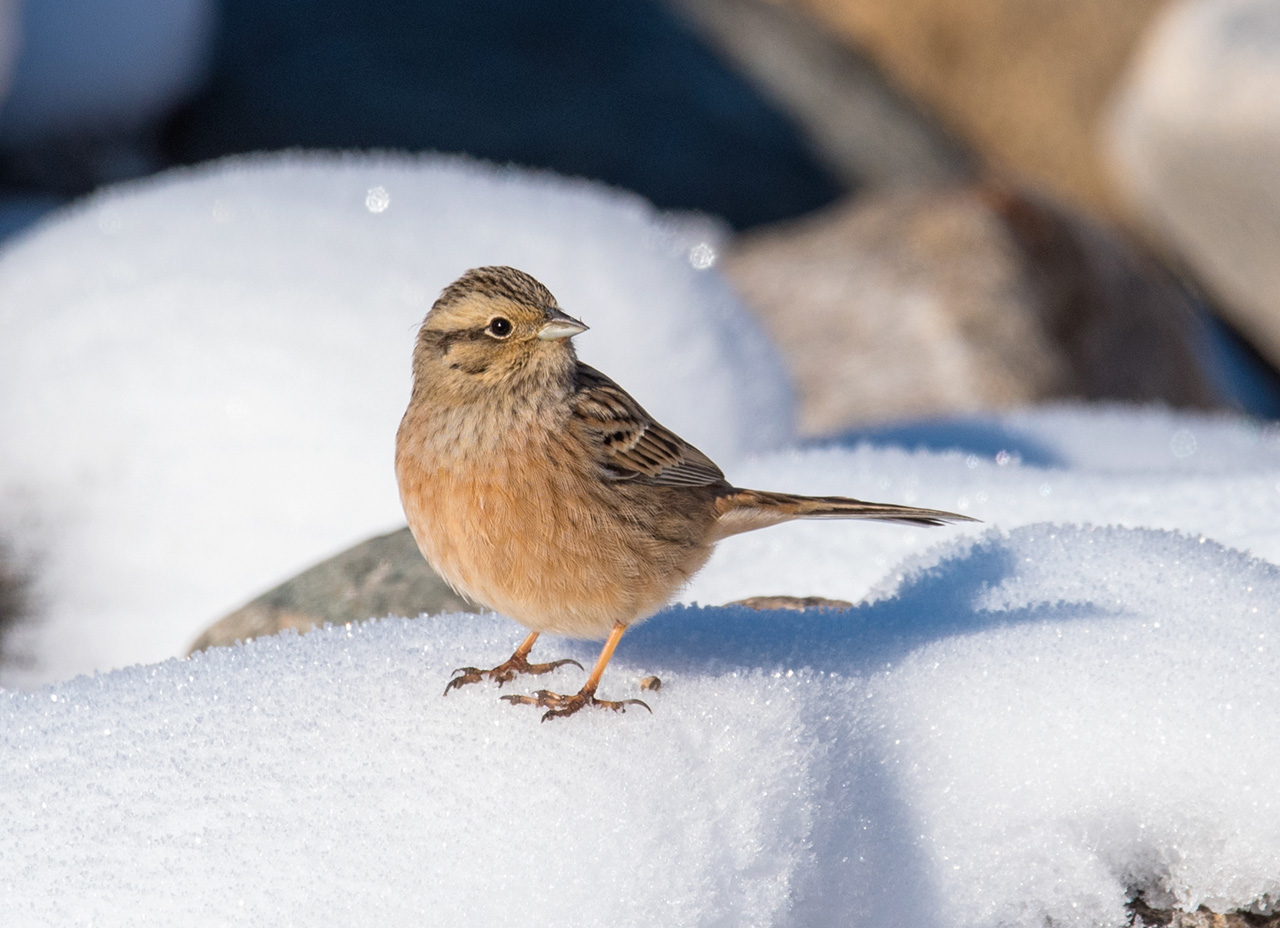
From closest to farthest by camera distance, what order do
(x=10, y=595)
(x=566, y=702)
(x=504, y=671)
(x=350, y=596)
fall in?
1. (x=566, y=702)
2. (x=504, y=671)
3. (x=350, y=596)
4. (x=10, y=595)

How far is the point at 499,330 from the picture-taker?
2.68 m

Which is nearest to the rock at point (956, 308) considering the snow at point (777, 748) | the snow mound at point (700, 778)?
the snow at point (777, 748)

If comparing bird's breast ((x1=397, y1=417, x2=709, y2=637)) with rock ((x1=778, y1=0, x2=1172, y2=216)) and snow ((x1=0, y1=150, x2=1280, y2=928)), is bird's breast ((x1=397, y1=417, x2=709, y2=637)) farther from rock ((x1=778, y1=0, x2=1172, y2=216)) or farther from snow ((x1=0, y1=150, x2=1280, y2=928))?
rock ((x1=778, y1=0, x2=1172, y2=216))

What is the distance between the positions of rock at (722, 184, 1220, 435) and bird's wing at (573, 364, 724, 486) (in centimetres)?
471

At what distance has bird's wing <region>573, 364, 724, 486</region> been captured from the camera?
2.78m

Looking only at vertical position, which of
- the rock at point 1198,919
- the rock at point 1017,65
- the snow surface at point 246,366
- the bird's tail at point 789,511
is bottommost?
the rock at point 1198,919

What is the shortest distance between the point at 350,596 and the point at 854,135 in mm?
7996

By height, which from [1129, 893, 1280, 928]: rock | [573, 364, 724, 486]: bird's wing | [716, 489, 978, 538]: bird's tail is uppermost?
[573, 364, 724, 486]: bird's wing

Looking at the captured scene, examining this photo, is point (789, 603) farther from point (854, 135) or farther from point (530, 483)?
point (854, 135)

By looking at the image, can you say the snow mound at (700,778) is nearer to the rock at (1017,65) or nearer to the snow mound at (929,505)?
the snow mound at (929,505)

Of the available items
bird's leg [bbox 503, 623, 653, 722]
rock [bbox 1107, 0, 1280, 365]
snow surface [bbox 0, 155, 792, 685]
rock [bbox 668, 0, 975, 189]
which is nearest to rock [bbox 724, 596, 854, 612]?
bird's leg [bbox 503, 623, 653, 722]

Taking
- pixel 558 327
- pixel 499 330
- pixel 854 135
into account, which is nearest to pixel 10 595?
pixel 499 330

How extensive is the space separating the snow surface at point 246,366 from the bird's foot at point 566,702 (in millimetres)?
1998

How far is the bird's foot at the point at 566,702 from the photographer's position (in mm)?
2604
